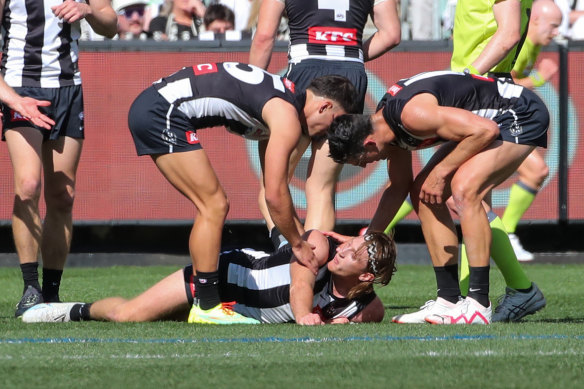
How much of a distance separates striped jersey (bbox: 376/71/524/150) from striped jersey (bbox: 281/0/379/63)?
48.1 inches

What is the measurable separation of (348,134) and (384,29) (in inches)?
82.3

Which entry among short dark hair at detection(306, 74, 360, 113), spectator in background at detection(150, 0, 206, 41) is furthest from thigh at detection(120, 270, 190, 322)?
spectator in background at detection(150, 0, 206, 41)

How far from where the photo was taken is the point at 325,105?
6078mm

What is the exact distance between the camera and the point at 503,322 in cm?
625

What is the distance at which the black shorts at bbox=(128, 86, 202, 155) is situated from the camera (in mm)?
6211

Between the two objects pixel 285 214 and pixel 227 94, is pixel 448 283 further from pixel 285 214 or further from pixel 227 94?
pixel 227 94

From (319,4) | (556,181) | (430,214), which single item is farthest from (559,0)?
(430,214)

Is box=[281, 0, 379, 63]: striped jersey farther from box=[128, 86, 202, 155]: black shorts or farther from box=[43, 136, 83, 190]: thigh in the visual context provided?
box=[43, 136, 83, 190]: thigh

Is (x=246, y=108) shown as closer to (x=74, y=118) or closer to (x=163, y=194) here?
(x=74, y=118)

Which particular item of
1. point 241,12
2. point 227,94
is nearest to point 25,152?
point 227,94

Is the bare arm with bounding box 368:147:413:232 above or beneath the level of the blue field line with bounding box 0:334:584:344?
above

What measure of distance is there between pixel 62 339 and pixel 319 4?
3.05 meters

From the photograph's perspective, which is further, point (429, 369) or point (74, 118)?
point (74, 118)

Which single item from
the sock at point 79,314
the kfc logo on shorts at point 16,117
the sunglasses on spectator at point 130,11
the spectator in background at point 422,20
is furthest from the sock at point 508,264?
the sunglasses on spectator at point 130,11
